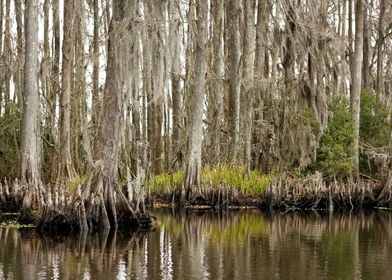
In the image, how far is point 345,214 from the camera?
1567 cm

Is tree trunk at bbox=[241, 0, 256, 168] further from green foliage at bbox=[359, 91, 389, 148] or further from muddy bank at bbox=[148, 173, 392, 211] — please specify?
green foliage at bbox=[359, 91, 389, 148]

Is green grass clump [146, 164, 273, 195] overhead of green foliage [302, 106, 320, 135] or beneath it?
beneath

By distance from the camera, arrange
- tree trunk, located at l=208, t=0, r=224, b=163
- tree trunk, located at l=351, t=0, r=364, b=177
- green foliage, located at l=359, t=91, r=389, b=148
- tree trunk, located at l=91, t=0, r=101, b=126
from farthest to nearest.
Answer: tree trunk, located at l=91, t=0, r=101, b=126 → green foliage, located at l=359, t=91, r=389, b=148 → tree trunk, located at l=208, t=0, r=224, b=163 → tree trunk, located at l=351, t=0, r=364, b=177

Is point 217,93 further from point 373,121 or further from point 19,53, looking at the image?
point 19,53

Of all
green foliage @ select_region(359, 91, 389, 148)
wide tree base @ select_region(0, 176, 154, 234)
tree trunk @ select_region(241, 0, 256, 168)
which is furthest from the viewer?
green foliage @ select_region(359, 91, 389, 148)

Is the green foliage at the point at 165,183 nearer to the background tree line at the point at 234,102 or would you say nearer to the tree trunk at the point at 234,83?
the background tree line at the point at 234,102

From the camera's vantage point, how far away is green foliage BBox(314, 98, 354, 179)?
Answer: 57.2 ft

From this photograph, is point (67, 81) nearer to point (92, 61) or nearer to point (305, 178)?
point (92, 61)

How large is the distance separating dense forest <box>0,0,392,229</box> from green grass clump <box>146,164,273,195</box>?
28 millimetres

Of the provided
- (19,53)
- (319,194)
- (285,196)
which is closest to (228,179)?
(285,196)

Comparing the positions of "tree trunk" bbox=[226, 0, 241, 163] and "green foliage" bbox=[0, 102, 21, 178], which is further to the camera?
"green foliage" bbox=[0, 102, 21, 178]

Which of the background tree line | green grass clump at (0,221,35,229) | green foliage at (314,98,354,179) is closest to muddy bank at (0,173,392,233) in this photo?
green foliage at (314,98,354,179)

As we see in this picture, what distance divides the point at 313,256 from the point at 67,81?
31.2 ft

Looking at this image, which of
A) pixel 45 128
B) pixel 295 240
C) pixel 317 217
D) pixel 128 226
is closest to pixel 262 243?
pixel 295 240
